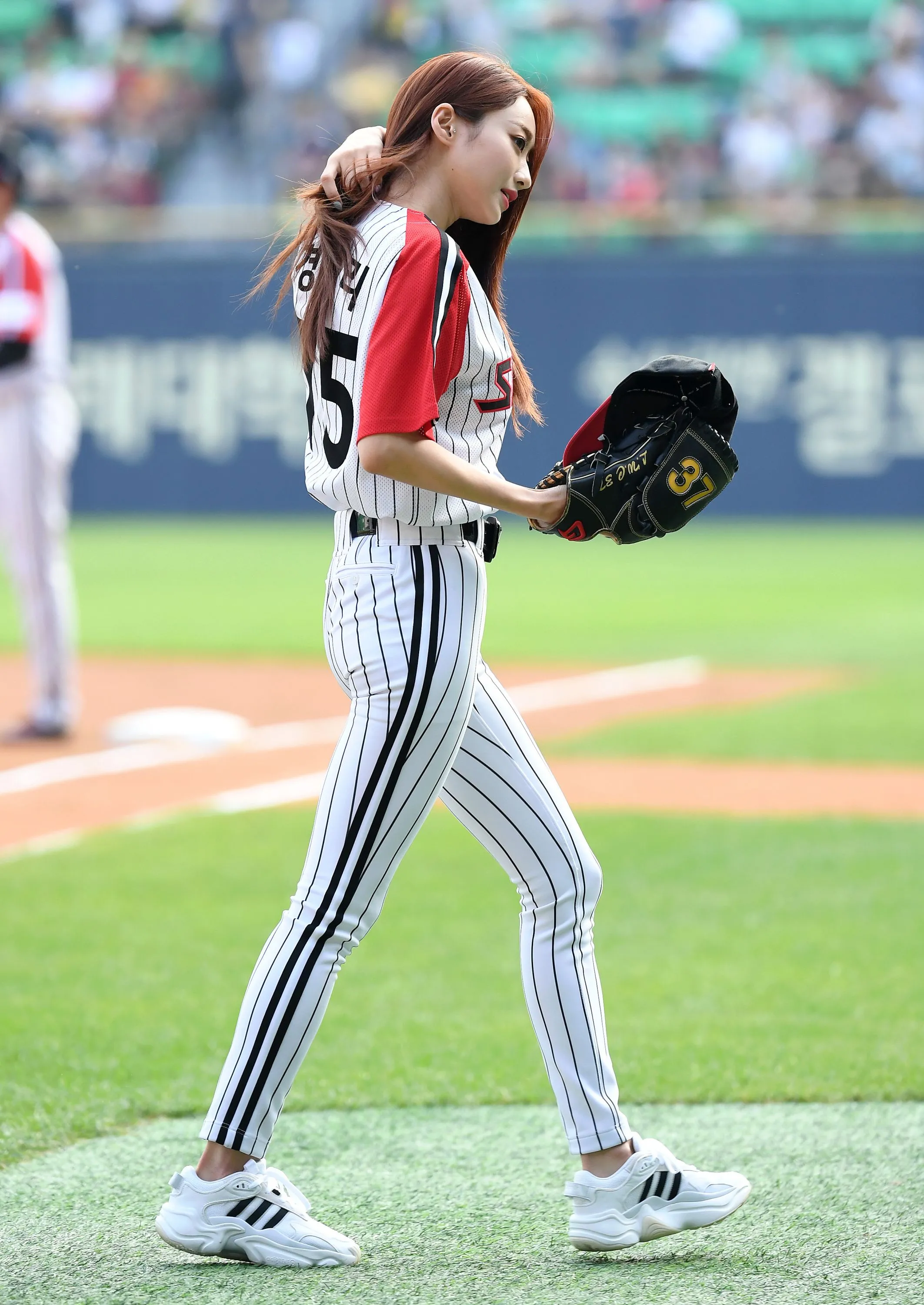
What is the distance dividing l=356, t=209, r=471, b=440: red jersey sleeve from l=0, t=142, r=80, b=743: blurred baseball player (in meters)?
5.53

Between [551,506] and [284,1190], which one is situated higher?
[551,506]

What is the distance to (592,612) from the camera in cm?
1338

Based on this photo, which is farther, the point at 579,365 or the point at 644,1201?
the point at 579,365

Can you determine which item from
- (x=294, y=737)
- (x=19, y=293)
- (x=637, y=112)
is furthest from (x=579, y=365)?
(x=19, y=293)

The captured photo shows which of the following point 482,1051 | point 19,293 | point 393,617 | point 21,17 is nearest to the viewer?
point 393,617

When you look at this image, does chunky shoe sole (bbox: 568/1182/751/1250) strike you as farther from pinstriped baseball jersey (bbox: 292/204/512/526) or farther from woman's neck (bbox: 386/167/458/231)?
woman's neck (bbox: 386/167/458/231)

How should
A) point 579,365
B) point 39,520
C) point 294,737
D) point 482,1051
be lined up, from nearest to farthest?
point 482,1051
point 39,520
point 294,737
point 579,365

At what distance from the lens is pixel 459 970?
15.8 ft

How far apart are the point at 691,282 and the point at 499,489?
16.6m

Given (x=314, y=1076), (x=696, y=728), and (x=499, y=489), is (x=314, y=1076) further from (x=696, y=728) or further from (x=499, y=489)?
(x=696, y=728)

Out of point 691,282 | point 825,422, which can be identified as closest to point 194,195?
point 691,282

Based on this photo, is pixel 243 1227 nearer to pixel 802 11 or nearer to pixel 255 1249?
pixel 255 1249

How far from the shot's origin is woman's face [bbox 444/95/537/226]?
2.79m

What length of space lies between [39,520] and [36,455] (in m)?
0.29
